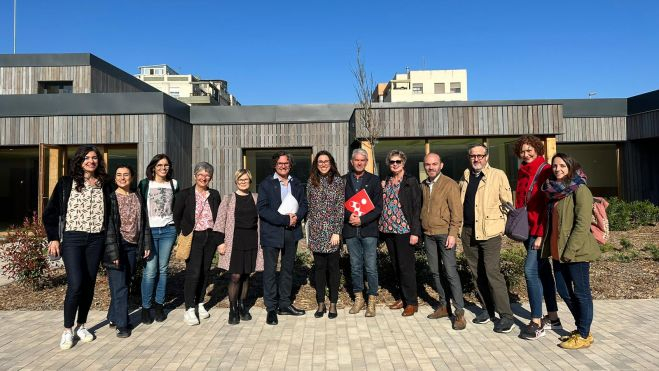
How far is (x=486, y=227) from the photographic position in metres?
4.39

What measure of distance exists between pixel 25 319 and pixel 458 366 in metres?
4.78

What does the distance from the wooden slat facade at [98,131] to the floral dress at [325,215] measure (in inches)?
325

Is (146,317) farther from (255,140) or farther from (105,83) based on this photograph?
(105,83)

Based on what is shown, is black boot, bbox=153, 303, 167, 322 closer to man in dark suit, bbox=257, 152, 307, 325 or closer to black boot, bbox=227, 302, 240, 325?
black boot, bbox=227, 302, 240, 325

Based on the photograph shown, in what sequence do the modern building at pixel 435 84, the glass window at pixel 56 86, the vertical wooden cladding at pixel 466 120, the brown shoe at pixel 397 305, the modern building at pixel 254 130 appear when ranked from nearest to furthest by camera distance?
the brown shoe at pixel 397 305 < the modern building at pixel 254 130 < the vertical wooden cladding at pixel 466 120 < the glass window at pixel 56 86 < the modern building at pixel 435 84

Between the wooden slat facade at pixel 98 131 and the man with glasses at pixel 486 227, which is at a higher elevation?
the wooden slat facade at pixel 98 131

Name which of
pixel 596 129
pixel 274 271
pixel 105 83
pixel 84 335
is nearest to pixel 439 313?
pixel 274 271

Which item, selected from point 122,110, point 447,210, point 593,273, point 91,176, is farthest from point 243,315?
point 122,110

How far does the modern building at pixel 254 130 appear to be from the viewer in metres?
12.1

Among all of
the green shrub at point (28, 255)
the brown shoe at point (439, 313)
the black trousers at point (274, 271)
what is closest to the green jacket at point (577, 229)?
the brown shoe at point (439, 313)

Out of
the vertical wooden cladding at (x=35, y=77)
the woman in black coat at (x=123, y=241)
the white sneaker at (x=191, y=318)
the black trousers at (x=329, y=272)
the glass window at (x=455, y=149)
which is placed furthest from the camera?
the vertical wooden cladding at (x=35, y=77)

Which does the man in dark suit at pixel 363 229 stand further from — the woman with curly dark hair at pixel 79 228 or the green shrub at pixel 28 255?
the green shrub at pixel 28 255

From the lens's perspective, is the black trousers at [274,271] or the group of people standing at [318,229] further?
the black trousers at [274,271]

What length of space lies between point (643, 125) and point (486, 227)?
544 inches
